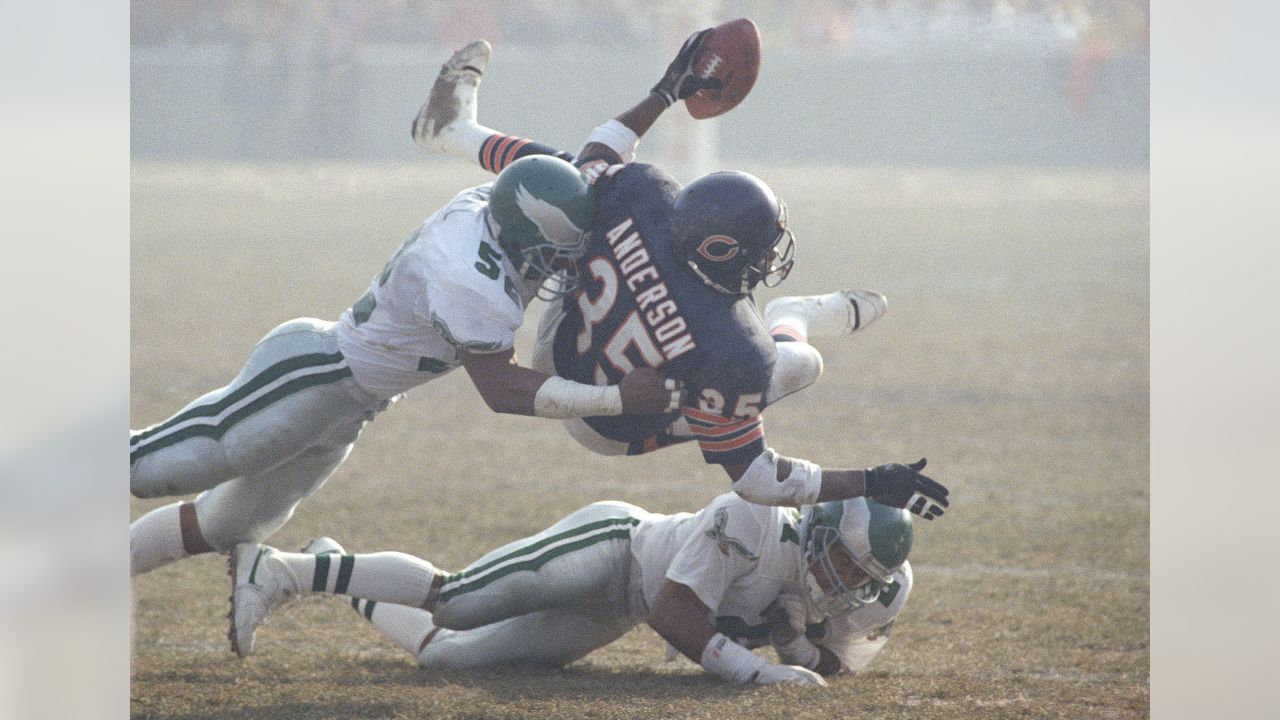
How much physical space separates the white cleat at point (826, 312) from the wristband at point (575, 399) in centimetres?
55

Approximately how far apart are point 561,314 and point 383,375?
339mm

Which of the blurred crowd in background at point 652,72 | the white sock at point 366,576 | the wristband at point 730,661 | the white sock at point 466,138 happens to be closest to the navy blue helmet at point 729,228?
the white sock at point 466,138

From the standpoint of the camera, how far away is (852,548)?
2664 millimetres

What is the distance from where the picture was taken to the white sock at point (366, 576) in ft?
9.28

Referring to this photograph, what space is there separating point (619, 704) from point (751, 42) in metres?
1.23

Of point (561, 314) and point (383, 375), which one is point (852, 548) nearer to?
point (561, 314)

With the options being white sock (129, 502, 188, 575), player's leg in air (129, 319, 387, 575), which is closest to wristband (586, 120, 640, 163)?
player's leg in air (129, 319, 387, 575)

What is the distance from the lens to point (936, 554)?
13.7ft

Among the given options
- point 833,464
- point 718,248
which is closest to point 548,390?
point 718,248

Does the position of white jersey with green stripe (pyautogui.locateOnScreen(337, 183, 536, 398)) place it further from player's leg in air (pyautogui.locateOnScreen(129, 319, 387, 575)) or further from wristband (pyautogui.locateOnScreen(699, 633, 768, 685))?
wristband (pyautogui.locateOnScreen(699, 633, 768, 685))

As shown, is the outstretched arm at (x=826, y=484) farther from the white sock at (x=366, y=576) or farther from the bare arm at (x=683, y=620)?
the white sock at (x=366, y=576)
